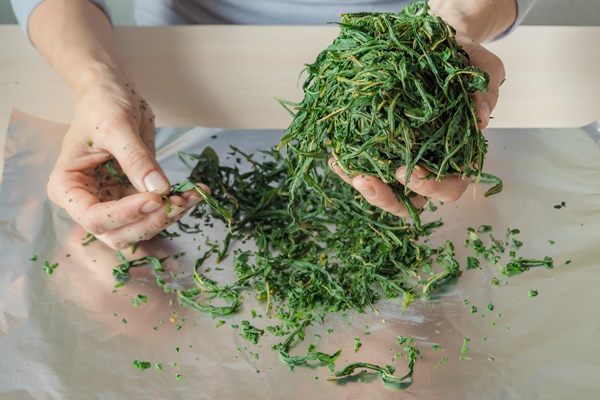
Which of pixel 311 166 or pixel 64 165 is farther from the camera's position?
pixel 64 165

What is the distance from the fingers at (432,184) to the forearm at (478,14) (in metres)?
0.50

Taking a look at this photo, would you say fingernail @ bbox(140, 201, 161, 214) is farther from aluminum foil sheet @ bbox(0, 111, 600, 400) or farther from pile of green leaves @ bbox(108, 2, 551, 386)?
aluminum foil sheet @ bbox(0, 111, 600, 400)

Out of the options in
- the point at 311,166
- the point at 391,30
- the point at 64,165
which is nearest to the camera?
the point at 391,30

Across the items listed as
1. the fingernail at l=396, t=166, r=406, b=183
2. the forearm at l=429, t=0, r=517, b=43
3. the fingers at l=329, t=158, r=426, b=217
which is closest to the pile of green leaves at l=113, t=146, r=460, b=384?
the fingers at l=329, t=158, r=426, b=217

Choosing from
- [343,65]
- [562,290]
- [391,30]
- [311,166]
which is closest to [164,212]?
[311,166]

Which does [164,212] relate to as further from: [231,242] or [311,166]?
[311,166]

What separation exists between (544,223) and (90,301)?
A: 1.07 metres

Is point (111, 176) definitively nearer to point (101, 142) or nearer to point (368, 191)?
point (101, 142)

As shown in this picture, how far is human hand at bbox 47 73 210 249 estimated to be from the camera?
4.80 ft

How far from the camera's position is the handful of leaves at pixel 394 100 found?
1229 mm

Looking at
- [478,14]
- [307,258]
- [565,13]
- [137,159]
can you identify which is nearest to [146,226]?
[137,159]

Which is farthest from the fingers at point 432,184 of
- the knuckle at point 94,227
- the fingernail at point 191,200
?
the knuckle at point 94,227

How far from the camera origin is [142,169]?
146 centimetres

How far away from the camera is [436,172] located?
133 cm
